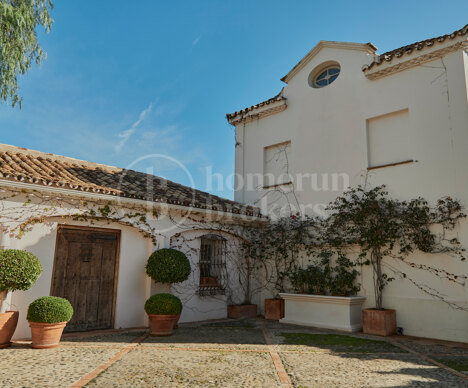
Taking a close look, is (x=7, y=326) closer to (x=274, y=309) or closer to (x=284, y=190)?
(x=274, y=309)

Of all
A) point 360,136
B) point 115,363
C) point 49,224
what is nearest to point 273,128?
point 360,136

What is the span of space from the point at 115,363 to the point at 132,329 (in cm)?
319

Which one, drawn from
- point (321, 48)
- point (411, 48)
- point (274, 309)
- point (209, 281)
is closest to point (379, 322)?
point (274, 309)

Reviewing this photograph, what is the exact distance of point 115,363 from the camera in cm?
544

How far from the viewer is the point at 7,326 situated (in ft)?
20.6

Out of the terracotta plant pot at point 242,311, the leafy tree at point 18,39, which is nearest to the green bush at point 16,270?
the leafy tree at point 18,39

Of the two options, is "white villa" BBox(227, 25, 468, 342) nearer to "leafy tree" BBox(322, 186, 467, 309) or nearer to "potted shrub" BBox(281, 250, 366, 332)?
"leafy tree" BBox(322, 186, 467, 309)

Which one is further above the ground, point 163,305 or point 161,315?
point 163,305

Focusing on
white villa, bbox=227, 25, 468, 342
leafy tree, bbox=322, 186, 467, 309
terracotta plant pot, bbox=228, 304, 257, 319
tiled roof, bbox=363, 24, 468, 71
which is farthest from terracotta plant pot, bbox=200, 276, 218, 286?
tiled roof, bbox=363, 24, 468, 71

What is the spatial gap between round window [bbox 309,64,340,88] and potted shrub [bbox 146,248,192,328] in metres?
6.88

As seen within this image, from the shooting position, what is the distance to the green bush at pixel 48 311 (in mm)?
6297

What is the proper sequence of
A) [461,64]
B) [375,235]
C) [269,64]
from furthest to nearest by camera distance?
Answer: [269,64]
[375,235]
[461,64]

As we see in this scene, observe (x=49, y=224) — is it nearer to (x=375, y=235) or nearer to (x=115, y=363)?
(x=115, y=363)

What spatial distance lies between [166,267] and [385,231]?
17.3 ft
